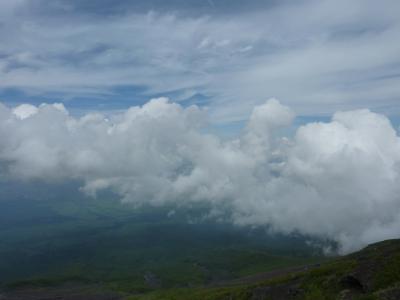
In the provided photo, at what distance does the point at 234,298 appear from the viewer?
12444 cm

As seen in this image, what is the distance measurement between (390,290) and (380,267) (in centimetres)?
3004

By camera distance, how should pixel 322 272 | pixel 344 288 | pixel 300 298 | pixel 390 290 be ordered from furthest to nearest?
pixel 322 272 < pixel 300 298 < pixel 344 288 < pixel 390 290

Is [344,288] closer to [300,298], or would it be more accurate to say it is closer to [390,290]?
[300,298]

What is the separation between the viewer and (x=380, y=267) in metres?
79.4

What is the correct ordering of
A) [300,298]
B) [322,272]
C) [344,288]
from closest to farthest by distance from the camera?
[344,288], [300,298], [322,272]

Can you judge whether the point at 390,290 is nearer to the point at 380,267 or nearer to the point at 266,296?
the point at 380,267

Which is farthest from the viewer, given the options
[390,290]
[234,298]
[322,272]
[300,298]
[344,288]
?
[234,298]

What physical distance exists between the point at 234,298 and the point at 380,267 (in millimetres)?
57396

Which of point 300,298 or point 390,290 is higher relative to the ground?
point 390,290

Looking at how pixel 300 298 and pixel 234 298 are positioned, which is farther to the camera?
pixel 234 298

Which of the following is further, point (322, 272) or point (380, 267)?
point (322, 272)

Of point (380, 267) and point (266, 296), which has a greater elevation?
point (380, 267)

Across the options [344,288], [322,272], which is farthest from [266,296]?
[344,288]

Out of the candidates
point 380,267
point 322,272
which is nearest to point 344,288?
point 380,267
